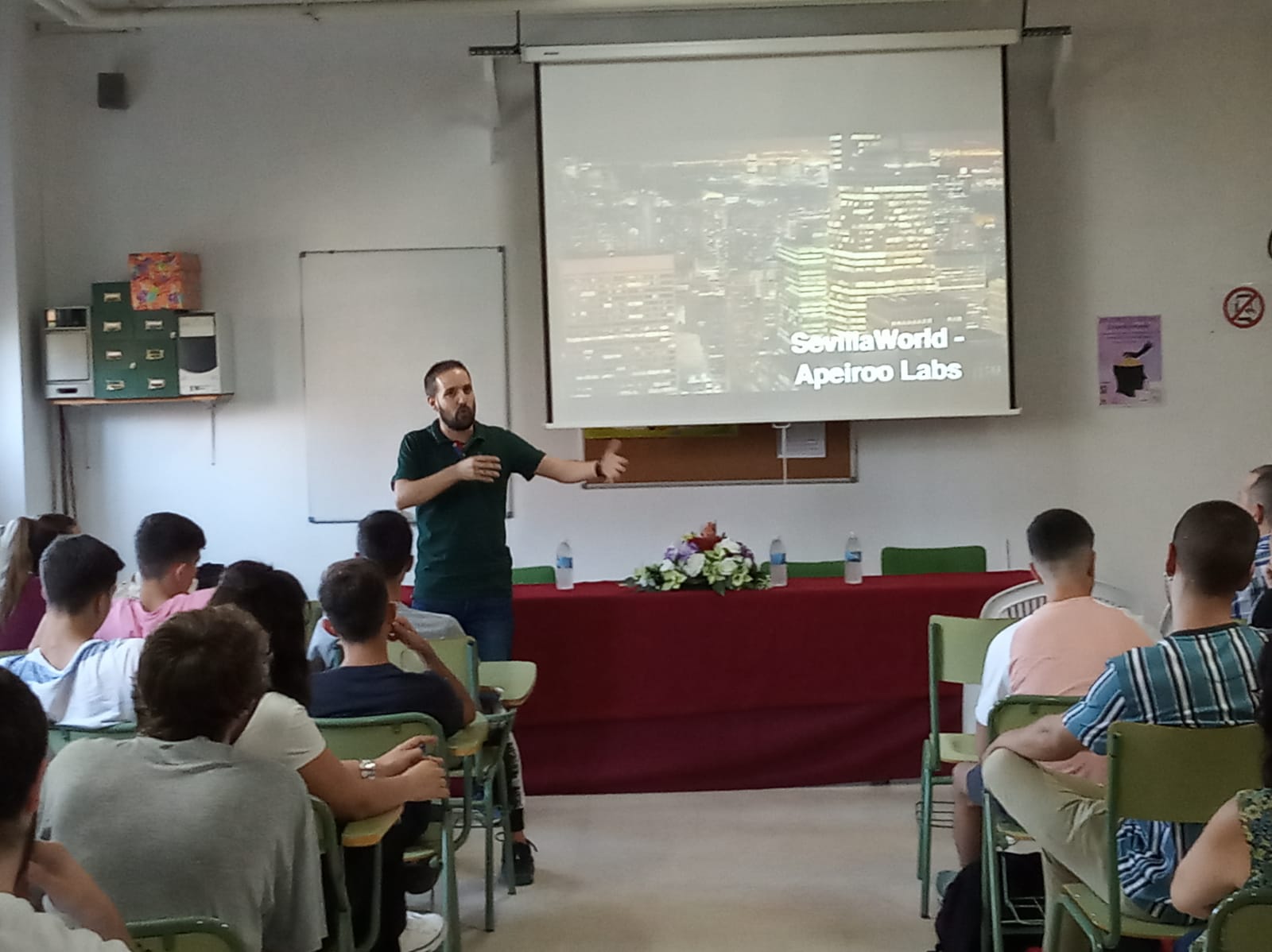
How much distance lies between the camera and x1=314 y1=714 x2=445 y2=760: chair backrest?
2.57 metres

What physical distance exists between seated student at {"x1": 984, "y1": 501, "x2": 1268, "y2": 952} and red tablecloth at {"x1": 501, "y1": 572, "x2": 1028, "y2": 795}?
237 centimetres

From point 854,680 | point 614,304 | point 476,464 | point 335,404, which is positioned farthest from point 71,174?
point 854,680

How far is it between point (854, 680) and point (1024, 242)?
250 cm

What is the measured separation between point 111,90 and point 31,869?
5315 mm

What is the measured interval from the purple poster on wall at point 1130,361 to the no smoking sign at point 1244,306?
1.14ft

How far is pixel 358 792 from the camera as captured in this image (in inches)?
86.7

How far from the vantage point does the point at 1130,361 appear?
19.5 ft

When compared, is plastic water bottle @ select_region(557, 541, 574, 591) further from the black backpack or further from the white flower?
the black backpack

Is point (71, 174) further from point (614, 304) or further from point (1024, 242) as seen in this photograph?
point (1024, 242)

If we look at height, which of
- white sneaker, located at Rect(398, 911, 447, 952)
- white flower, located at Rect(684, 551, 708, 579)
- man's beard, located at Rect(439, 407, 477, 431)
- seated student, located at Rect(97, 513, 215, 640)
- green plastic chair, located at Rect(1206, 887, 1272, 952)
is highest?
man's beard, located at Rect(439, 407, 477, 431)

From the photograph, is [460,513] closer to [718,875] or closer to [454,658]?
[454,658]

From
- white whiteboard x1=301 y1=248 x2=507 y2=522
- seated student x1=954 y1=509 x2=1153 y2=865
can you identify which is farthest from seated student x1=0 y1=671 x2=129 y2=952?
white whiteboard x1=301 y1=248 x2=507 y2=522

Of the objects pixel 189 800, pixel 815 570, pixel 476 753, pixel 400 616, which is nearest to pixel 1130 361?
pixel 815 570

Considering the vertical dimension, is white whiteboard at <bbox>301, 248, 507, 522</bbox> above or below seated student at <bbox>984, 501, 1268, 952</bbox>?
above
